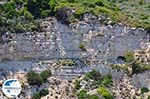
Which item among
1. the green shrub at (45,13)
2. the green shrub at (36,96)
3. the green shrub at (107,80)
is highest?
the green shrub at (45,13)

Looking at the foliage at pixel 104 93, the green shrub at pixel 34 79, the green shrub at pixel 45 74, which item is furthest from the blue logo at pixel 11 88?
the foliage at pixel 104 93

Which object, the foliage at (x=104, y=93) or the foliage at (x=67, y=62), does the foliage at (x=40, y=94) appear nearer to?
the foliage at (x=67, y=62)

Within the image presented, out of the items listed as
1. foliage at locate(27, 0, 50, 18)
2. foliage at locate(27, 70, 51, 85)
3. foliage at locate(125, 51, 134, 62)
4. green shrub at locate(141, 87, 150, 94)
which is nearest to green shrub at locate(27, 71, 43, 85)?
foliage at locate(27, 70, 51, 85)

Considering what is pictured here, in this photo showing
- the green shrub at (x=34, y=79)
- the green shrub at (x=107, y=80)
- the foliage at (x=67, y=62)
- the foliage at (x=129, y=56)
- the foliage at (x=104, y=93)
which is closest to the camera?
the foliage at (x=104, y=93)

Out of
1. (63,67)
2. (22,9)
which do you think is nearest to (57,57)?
(63,67)

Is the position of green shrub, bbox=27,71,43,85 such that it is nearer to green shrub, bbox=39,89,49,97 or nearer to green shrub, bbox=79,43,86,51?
green shrub, bbox=39,89,49,97

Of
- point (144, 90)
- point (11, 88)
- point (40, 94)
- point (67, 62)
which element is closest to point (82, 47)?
point (67, 62)

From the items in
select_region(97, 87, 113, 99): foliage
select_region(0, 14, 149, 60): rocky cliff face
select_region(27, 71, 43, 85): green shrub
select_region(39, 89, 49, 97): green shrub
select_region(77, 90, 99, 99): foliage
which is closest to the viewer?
select_region(77, 90, 99, 99): foliage

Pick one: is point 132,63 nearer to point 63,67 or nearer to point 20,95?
point 63,67

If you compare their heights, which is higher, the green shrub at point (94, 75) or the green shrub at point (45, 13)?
the green shrub at point (45, 13)

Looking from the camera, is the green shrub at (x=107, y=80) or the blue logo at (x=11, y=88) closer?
the blue logo at (x=11, y=88)

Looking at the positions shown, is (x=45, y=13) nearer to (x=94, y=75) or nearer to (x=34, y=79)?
(x=34, y=79)
